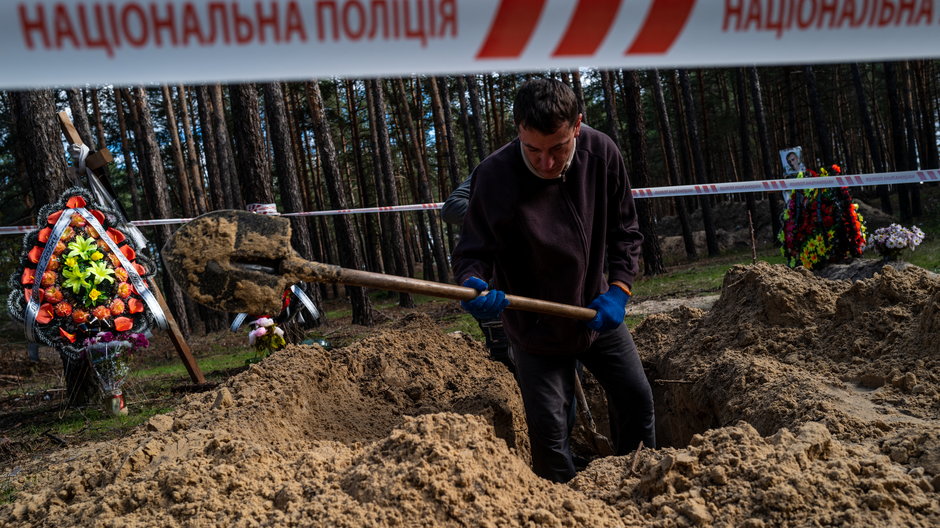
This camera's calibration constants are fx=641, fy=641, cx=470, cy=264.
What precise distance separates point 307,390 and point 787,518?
114 inches

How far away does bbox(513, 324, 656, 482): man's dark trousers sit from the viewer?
10.5 ft

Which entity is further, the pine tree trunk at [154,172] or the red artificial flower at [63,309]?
Answer: the pine tree trunk at [154,172]

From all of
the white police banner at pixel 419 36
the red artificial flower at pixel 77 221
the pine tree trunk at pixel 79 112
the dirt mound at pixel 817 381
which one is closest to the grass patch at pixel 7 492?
the red artificial flower at pixel 77 221

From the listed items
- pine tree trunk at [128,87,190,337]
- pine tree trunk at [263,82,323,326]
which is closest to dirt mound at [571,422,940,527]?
pine tree trunk at [263,82,323,326]

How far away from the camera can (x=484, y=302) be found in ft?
9.30

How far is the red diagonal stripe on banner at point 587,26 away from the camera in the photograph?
2303 millimetres

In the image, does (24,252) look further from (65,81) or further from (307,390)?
(65,81)

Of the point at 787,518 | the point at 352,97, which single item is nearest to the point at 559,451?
the point at 787,518

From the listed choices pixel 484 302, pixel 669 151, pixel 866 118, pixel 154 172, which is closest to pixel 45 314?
pixel 484 302

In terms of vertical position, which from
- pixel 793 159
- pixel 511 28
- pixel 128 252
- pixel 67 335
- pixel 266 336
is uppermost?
pixel 511 28

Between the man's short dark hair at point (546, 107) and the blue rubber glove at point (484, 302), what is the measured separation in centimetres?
73

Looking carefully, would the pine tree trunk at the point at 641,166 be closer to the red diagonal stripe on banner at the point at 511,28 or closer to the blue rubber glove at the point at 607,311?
the blue rubber glove at the point at 607,311

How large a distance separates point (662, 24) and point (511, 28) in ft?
1.82

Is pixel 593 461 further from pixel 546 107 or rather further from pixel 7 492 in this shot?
pixel 7 492
